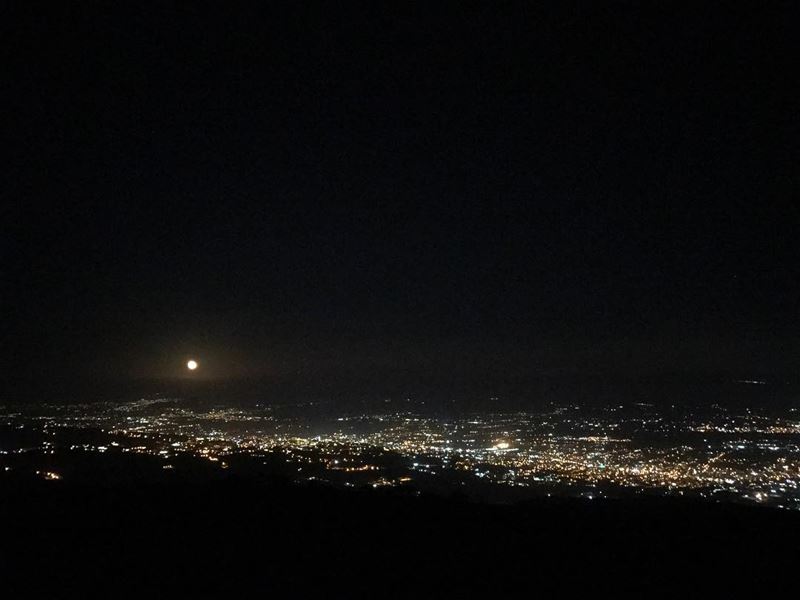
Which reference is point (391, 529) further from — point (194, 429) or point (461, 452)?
point (194, 429)

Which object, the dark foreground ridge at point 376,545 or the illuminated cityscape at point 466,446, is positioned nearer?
the dark foreground ridge at point 376,545

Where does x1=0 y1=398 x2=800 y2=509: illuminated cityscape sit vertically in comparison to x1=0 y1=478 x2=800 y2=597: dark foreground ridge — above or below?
below

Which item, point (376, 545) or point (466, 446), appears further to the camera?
point (466, 446)

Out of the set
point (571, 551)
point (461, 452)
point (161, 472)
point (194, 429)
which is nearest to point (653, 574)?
point (571, 551)

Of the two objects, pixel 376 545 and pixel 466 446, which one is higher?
pixel 376 545
